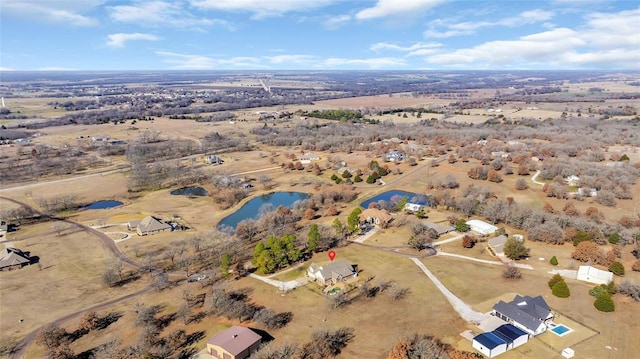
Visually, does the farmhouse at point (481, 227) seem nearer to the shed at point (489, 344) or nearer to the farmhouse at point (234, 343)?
the shed at point (489, 344)

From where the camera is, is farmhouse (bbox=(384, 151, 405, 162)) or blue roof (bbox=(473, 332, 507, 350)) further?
farmhouse (bbox=(384, 151, 405, 162))

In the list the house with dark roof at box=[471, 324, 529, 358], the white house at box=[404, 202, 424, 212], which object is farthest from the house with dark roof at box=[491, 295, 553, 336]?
the white house at box=[404, 202, 424, 212]

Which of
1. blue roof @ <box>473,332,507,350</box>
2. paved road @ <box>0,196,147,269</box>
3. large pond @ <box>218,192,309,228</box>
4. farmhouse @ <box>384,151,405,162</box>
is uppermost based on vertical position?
farmhouse @ <box>384,151,405,162</box>

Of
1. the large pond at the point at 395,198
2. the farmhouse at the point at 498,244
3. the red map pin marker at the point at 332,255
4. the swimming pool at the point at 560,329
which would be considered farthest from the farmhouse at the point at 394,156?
the swimming pool at the point at 560,329

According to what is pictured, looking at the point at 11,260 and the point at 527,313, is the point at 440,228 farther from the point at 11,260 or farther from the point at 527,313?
the point at 11,260

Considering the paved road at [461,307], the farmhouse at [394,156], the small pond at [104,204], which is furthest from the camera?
the farmhouse at [394,156]

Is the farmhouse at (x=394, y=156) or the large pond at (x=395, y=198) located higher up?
Answer: the farmhouse at (x=394, y=156)

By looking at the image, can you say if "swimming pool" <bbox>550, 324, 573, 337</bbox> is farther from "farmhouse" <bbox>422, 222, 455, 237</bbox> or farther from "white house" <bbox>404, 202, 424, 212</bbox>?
"white house" <bbox>404, 202, 424, 212</bbox>
